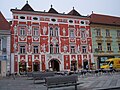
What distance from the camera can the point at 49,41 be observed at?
3891 centimetres

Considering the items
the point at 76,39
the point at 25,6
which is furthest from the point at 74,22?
the point at 25,6

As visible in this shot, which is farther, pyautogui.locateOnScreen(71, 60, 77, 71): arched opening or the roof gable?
pyautogui.locateOnScreen(71, 60, 77, 71): arched opening

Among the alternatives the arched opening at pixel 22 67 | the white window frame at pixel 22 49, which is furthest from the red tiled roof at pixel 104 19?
the arched opening at pixel 22 67

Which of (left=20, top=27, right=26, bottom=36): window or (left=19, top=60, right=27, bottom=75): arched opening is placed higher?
(left=20, top=27, right=26, bottom=36): window

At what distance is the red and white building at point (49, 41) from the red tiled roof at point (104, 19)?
2.66 metres

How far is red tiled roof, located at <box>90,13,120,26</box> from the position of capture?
4472cm

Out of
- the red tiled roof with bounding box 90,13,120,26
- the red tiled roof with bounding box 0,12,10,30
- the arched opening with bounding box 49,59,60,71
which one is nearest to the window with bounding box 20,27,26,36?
the red tiled roof with bounding box 0,12,10,30

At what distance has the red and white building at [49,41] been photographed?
36656 mm

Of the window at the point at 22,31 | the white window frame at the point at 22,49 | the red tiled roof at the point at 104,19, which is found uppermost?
the red tiled roof at the point at 104,19

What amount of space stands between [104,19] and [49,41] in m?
14.6

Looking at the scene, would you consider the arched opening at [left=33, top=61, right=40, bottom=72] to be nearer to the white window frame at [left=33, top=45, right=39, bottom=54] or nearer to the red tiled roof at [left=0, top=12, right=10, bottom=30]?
the white window frame at [left=33, top=45, right=39, bottom=54]

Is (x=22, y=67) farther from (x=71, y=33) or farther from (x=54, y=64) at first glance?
(x=71, y=33)

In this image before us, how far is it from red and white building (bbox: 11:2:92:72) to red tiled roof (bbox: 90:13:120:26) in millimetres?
2657

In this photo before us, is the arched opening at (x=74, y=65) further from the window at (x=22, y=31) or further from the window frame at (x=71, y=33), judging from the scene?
the window at (x=22, y=31)
